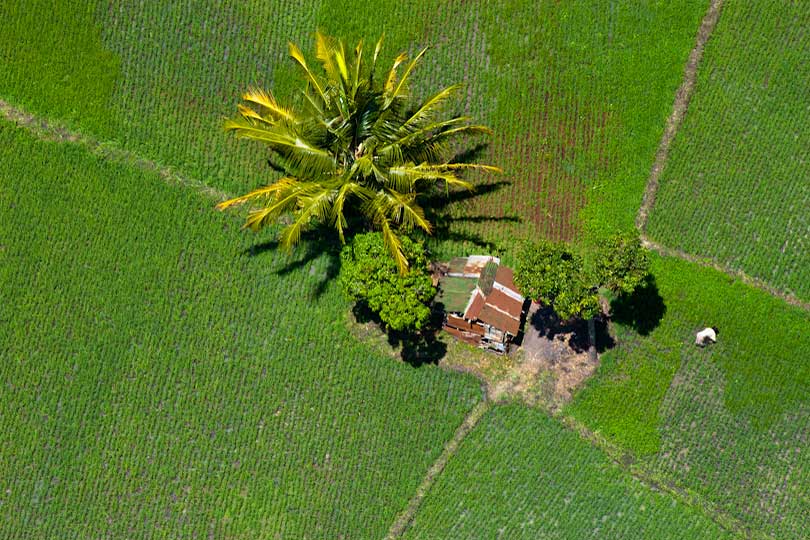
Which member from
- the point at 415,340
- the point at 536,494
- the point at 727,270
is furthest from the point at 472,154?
the point at 536,494

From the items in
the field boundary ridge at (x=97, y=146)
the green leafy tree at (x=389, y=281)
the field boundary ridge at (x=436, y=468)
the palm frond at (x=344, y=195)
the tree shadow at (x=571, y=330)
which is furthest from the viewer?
Result: the tree shadow at (x=571, y=330)

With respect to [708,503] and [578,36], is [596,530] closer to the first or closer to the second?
[708,503]

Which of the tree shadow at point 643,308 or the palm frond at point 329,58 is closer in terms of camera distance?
the palm frond at point 329,58

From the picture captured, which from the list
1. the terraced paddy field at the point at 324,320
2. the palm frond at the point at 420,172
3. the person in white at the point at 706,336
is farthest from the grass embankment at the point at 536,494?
the palm frond at the point at 420,172

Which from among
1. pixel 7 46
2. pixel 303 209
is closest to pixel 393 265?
pixel 303 209

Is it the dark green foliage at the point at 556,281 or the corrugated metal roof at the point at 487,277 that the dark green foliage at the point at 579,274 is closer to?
the dark green foliage at the point at 556,281

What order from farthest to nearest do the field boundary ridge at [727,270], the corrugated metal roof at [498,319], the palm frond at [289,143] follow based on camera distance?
1. the field boundary ridge at [727,270]
2. the corrugated metal roof at [498,319]
3. the palm frond at [289,143]
